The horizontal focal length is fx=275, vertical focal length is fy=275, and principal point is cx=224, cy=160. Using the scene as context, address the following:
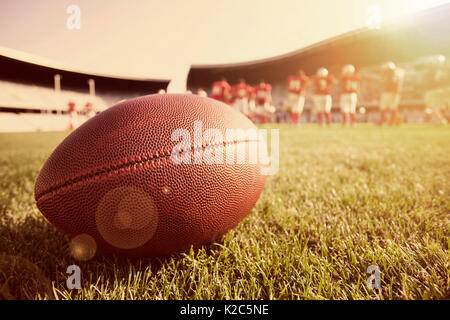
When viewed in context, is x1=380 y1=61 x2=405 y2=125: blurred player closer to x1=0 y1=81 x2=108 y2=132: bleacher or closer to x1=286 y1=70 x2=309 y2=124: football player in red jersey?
x1=286 y1=70 x2=309 y2=124: football player in red jersey

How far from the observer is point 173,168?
94cm

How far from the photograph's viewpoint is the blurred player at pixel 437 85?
9109 millimetres

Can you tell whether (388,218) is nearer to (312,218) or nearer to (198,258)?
(312,218)

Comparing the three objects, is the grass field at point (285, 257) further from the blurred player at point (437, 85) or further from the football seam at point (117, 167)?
the blurred player at point (437, 85)

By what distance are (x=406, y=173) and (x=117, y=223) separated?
2413 millimetres

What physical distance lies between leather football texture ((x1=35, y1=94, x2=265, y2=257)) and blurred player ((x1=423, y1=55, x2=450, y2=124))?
11083 mm

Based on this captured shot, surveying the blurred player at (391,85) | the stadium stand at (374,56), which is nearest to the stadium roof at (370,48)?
the stadium stand at (374,56)

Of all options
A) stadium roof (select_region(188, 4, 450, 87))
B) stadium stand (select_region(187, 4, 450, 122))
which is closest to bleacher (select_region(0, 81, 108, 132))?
stadium roof (select_region(188, 4, 450, 87))

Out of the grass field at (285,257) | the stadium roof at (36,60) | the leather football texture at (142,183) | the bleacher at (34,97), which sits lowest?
the grass field at (285,257)

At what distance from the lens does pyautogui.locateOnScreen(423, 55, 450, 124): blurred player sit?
9109 millimetres

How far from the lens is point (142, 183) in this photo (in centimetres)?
90

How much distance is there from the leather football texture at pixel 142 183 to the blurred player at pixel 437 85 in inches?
436

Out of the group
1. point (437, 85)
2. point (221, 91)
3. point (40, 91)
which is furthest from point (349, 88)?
point (40, 91)
